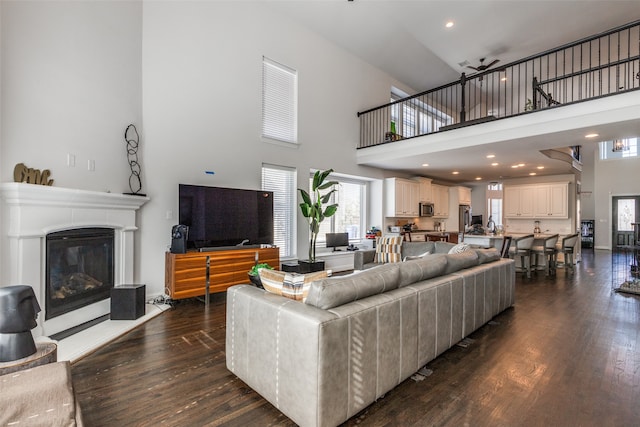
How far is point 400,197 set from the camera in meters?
7.73

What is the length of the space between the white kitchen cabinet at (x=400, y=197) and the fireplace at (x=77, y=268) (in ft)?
19.4

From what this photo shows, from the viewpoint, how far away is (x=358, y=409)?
1.83 meters

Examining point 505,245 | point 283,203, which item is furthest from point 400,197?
point 283,203

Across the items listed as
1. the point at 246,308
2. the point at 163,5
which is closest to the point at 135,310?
the point at 246,308

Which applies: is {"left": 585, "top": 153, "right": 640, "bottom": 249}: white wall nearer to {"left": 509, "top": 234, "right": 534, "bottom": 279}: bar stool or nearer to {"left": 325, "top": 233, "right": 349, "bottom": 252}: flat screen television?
{"left": 509, "top": 234, "right": 534, "bottom": 279}: bar stool

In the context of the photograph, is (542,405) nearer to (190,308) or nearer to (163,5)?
(190,308)

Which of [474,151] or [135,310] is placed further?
[474,151]

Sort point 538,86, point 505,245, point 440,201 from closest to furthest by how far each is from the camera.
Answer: point 538,86 → point 505,245 → point 440,201

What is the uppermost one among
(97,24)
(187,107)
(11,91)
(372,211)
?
(97,24)

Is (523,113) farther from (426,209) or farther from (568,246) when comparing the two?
(568,246)

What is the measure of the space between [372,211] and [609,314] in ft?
15.9

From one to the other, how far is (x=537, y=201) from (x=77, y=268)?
33.1 feet

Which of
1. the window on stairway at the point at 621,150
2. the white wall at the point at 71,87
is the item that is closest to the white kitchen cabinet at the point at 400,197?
the white wall at the point at 71,87

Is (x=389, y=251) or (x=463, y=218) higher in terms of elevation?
(x=463, y=218)
